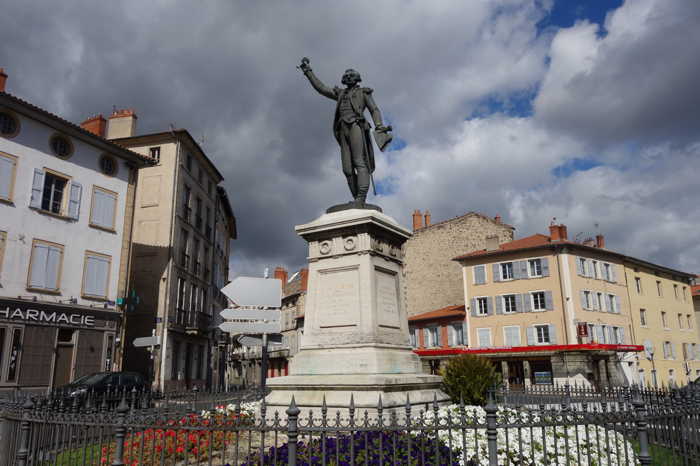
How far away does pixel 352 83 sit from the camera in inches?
374

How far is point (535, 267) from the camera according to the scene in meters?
35.7

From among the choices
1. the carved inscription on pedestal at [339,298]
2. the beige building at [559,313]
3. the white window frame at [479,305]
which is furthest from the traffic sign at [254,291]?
the white window frame at [479,305]

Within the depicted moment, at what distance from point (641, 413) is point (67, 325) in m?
21.3

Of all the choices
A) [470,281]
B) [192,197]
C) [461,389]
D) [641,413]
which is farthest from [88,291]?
[470,281]

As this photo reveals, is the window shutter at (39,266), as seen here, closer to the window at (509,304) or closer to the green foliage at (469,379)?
the green foliage at (469,379)

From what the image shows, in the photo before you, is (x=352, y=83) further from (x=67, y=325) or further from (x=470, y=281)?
(x=470, y=281)

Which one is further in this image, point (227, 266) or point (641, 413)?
point (227, 266)

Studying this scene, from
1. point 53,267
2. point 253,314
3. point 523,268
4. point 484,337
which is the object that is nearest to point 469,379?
point 253,314

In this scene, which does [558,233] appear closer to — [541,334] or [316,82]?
[541,334]

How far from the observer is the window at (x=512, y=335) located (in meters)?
35.2

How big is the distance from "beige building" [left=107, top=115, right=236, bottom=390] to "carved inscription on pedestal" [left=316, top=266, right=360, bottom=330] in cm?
2103

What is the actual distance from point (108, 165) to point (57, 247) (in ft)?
15.7

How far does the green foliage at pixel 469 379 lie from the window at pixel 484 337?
2597cm

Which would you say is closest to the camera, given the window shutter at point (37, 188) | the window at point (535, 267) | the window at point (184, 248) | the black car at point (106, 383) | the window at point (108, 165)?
the black car at point (106, 383)
